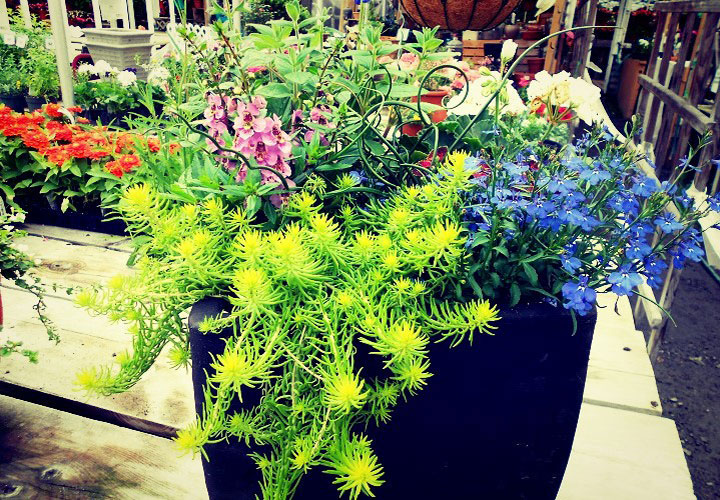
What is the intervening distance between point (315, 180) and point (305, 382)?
14.9 inches

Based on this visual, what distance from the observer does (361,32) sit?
1.22 metres

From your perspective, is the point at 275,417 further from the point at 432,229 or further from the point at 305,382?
the point at 432,229

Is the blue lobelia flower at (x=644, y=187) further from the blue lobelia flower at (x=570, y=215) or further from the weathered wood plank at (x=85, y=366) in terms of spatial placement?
the weathered wood plank at (x=85, y=366)

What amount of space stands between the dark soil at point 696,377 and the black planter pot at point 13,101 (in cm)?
501

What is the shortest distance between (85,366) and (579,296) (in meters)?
1.16

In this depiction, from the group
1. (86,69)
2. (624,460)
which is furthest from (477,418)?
(86,69)

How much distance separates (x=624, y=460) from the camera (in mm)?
1274

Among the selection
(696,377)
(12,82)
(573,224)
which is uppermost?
(573,224)

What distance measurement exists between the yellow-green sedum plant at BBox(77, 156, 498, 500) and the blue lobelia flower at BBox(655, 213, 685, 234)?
0.32 metres

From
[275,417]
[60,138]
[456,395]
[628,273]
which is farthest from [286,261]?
[60,138]

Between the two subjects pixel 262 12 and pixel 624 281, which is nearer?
pixel 624 281

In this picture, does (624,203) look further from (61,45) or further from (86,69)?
(86,69)

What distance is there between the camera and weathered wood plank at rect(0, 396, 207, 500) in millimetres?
1114

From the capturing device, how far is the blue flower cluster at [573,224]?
Answer: 2.90 feet
